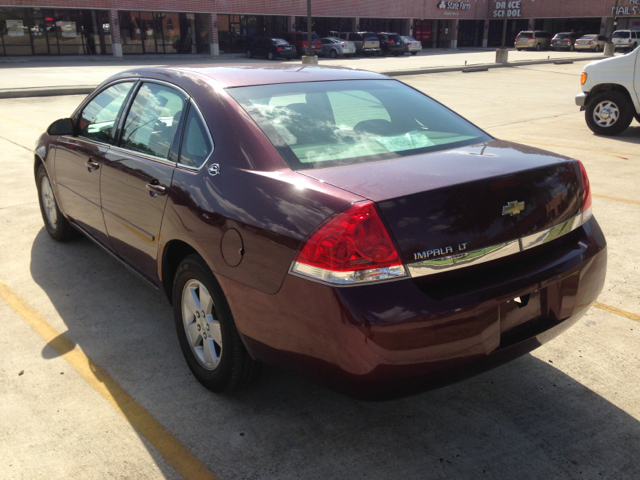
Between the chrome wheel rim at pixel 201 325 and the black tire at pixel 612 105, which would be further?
the black tire at pixel 612 105

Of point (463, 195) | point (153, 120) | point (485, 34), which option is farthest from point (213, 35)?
point (463, 195)

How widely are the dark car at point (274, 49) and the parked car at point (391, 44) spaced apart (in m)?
7.77

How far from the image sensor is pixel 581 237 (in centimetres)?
292

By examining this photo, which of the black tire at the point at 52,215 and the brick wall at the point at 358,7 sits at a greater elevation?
the brick wall at the point at 358,7

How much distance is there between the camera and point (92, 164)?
13.4 feet

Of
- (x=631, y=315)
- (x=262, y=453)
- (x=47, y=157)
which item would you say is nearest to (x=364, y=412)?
(x=262, y=453)

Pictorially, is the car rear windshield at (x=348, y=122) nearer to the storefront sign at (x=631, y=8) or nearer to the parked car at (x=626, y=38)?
the parked car at (x=626, y=38)

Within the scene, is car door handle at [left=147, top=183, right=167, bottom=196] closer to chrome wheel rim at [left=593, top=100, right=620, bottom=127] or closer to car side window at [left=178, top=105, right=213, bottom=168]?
car side window at [left=178, top=105, right=213, bottom=168]

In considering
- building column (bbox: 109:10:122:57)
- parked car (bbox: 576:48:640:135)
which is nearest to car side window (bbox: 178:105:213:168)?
parked car (bbox: 576:48:640:135)

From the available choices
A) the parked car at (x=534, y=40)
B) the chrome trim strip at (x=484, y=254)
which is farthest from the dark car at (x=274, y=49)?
the chrome trim strip at (x=484, y=254)

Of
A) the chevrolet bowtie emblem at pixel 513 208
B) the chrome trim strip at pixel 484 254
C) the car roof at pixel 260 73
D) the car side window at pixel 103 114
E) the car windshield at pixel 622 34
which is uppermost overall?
the car windshield at pixel 622 34

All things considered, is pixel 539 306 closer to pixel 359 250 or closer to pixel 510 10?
pixel 359 250

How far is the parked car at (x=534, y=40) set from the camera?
170 ft

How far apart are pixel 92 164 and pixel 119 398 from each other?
1.74 metres
